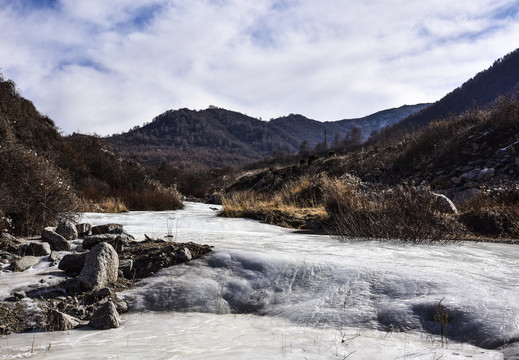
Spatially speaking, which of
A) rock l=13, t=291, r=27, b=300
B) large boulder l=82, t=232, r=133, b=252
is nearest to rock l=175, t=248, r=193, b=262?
large boulder l=82, t=232, r=133, b=252

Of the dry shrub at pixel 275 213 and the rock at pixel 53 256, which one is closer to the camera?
the rock at pixel 53 256

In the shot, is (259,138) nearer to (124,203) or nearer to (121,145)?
(121,145)

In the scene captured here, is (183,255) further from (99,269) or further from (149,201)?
(149,201)

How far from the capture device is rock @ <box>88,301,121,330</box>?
2639mm

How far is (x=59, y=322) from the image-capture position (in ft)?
8.65

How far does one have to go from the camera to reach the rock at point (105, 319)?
8.66 feet

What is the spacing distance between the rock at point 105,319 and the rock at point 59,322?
127 mm

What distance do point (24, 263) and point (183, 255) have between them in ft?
5.34

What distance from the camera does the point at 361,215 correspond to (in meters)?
6.56

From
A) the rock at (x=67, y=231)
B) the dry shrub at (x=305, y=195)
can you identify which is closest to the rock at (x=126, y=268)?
the rock at (x=67, y=231)

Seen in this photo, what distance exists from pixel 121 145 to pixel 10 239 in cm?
12006

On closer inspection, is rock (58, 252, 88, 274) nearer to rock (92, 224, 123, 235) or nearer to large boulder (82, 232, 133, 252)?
large boulder (82, 232, 133, 252)

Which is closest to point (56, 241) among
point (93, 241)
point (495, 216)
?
point (93, 241)

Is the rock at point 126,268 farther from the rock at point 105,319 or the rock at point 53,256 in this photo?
the rock at point 105,319
